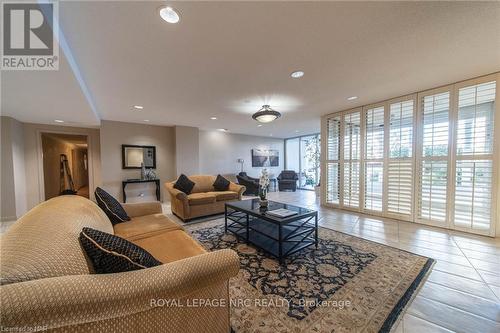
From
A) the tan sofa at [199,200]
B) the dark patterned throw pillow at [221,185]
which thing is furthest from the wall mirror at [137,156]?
the dark patterned throw pillow at [221,185]

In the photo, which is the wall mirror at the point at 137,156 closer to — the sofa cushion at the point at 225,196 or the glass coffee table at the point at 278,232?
the sofa cushion at the point at 225,196

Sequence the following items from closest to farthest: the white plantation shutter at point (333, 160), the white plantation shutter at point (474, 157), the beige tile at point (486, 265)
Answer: the beige tile at point (486, 265), the white plantation shutter at point (474, 157), the white plantation shutter at point (333, 160)

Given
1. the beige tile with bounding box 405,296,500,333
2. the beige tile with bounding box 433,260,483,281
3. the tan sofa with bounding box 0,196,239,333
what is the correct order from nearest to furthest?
1. the tan sofa with bounding box 0,196,239,333
2. the beige tile with bounding box 405,296,500,333
3. the beige tile with bounding box 433,260,483,281

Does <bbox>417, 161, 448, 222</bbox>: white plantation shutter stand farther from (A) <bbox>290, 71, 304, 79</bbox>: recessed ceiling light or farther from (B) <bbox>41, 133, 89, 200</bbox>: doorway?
(B) <bbox>41, 133, 89, 200</bbox>: doorway

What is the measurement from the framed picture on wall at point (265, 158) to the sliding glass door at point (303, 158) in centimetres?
71

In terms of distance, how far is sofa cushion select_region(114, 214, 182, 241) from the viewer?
6.49 ft

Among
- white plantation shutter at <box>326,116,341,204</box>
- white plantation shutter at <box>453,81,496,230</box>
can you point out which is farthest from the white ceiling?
white plantation shutter at <box>326,116,341,204</box>

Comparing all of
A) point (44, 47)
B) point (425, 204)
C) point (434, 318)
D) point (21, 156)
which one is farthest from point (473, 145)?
point (21, 156)

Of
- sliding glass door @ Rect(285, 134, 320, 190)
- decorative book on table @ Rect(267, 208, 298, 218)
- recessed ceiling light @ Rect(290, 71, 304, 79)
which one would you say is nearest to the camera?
decorative book on table @ Rect(267, 208, 298, 218)

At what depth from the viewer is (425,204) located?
346 centimetres

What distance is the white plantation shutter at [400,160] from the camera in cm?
361

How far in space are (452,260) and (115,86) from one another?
5146mm

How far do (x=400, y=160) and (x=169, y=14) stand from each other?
4359 millimetres

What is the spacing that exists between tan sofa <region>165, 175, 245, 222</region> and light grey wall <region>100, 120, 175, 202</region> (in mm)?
1955
